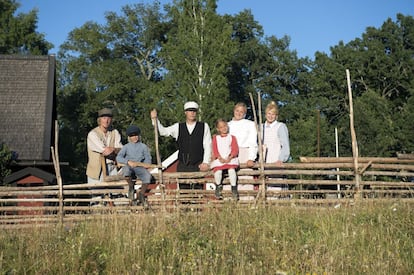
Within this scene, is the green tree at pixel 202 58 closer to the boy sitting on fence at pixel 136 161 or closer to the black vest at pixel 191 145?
the black vest at pixel 191 145

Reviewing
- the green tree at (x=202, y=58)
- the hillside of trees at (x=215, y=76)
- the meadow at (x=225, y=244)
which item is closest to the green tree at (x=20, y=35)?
the hillside of trees at (x=215, y=76)

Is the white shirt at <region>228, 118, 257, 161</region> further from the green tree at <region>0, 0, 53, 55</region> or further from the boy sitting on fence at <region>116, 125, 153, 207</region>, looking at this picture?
the green tree at <region>0, 0, 53, 55</region>

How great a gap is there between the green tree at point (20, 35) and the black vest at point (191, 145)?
2610 centimetres

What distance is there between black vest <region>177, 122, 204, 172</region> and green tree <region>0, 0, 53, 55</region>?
2610 centimetres

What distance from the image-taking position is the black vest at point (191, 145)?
796cm

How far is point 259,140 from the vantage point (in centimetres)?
812

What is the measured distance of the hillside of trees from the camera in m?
28.1

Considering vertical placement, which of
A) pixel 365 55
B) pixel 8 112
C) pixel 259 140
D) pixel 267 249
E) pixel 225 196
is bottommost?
pixel 267 249

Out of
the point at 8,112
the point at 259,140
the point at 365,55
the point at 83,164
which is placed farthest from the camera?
the point at 365,55

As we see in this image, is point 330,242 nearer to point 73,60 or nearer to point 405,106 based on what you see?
point 405,106

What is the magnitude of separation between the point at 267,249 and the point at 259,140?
2.93 m

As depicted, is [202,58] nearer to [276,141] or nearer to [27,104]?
[27,104]

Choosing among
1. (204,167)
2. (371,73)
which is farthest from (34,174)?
(371,73)

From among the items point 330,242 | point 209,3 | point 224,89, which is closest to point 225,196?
point 330,242
